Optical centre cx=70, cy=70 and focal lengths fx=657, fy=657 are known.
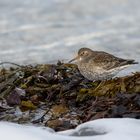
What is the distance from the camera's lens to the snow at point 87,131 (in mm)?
4332

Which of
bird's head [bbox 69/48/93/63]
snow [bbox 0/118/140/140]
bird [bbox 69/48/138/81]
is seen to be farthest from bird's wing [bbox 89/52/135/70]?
snow [bbox 0/118/140/140]

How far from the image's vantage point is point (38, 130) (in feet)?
14.8

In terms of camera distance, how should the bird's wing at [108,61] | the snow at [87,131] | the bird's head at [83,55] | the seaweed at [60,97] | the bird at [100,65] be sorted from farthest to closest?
the bird's head at [83,55] < the bird's wing at [108,61] < the bird at [100,65] < the seaweed at [60,97] < the snow at [87,131]

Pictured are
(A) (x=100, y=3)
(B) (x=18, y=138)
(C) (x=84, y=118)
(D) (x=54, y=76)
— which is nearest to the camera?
(B) (x=18, y=138)

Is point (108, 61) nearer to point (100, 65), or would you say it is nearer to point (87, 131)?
point (100, 65)

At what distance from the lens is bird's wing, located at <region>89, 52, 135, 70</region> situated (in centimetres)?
646

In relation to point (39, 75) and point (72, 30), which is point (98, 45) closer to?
point (72, 30)

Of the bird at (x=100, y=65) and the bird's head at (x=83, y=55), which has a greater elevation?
the bird's head at (x=83, y=55)

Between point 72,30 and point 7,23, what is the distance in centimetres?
115

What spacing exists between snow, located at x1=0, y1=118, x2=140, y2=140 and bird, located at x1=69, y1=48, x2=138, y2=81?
1440 mm

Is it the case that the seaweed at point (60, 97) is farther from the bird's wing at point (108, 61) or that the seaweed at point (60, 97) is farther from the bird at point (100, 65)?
the bird's wing at point (108, 61)

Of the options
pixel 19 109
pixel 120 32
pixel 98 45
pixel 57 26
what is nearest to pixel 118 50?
pixel 98 45

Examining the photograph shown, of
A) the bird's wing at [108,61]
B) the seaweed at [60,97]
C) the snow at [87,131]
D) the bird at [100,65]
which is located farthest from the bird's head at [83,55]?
the snow at [87,131]

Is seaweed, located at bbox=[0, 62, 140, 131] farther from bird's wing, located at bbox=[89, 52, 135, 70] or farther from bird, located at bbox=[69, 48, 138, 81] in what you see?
bird's wing, located at bbox=[89, 52, 135, 70]
